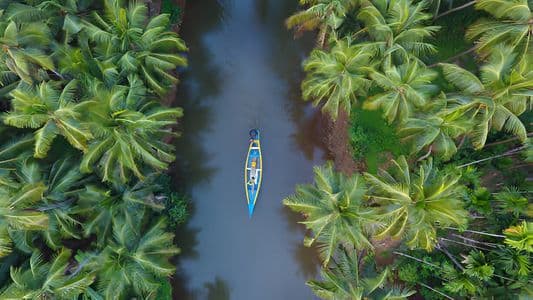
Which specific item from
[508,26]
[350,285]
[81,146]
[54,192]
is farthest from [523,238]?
[54,192]

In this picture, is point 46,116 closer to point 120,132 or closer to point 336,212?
point 120,132

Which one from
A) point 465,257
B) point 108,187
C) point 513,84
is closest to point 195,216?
point 108,187

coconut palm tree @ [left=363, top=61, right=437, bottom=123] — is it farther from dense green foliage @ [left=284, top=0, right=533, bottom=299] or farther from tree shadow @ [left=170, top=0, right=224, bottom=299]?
tree shadow @ [left=170, top=0, right=224, bottom=299]

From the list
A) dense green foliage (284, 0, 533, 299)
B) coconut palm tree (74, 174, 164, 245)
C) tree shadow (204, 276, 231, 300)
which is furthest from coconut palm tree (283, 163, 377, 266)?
tree shadow (204, 276, 231, 300)

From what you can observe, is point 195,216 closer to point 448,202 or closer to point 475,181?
point 448,202

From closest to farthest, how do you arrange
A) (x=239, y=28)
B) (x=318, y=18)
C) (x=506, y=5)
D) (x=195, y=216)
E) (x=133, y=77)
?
(x=506, y=5)
(x=133, y=77)
(x=318, y=18)
(x=195, y=216)
(x=239, y=28)
